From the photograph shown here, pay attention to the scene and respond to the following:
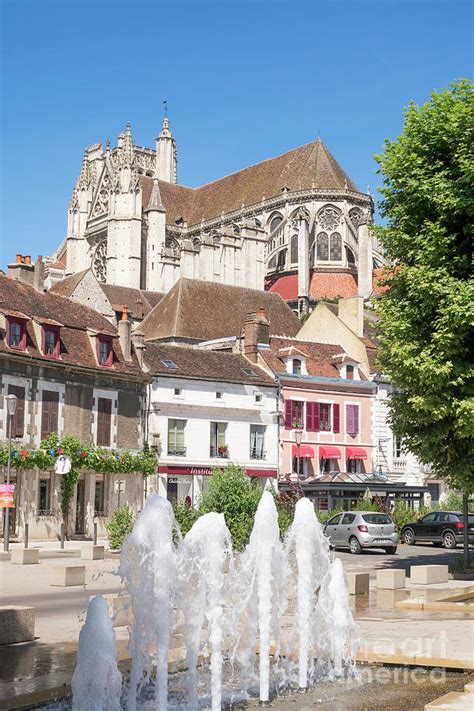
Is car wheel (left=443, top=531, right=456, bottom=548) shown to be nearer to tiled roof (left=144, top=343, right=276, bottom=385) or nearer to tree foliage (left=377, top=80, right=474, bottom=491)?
tree foliage (left=377, top=80, right=474, bottom=491)

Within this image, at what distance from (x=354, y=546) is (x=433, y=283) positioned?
1273cm

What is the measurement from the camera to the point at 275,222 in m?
95.4

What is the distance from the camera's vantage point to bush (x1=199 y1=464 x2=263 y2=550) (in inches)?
878

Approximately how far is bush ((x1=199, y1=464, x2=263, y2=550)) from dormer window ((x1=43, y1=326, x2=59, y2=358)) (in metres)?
12.6

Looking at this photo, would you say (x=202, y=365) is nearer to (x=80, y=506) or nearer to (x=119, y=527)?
(x=80, y=506)

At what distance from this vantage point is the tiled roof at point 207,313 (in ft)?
188

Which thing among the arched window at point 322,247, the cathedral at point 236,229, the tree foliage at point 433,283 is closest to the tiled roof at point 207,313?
the cathedral at point 236,229

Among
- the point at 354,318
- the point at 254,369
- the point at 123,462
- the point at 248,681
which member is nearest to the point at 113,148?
the point at 354,318

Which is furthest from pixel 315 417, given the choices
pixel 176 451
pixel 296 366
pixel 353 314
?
pixel 353 314

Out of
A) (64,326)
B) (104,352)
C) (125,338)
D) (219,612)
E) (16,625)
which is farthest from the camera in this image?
(125,338)

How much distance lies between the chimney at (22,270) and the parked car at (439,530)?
17.5 metres

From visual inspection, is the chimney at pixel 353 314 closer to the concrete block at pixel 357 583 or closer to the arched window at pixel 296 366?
the arched window at pixel 296 366

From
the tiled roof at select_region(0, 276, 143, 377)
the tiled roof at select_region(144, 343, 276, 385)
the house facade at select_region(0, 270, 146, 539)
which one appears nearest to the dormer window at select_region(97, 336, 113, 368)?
the house facade at select_region(0, 270, 146, 539)

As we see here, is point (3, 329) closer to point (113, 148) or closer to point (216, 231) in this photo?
point (216, 231)
